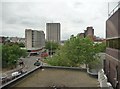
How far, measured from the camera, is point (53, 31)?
153m

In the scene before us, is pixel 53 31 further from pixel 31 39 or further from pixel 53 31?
pixel 31 39

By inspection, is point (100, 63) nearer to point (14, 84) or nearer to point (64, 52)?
point (64, 52)

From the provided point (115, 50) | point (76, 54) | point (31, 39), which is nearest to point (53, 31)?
point (31, 39)

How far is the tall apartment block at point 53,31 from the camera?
5999 inches

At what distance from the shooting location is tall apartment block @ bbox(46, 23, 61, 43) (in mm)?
152375

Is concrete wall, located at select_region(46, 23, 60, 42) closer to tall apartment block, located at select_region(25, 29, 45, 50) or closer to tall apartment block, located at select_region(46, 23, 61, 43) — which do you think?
tall apartment block, located at select_region(46, 23, 61, 43)

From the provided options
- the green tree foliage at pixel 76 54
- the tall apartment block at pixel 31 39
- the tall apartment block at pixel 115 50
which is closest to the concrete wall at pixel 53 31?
the tall apartment block at pixel 31 39

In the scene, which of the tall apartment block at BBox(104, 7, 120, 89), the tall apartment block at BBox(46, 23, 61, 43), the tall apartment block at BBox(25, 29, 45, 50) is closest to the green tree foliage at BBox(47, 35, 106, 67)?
the tall apartment block at BBox(104, 7, 120, 89)

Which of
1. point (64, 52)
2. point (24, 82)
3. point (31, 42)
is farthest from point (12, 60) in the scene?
point (31, 42)

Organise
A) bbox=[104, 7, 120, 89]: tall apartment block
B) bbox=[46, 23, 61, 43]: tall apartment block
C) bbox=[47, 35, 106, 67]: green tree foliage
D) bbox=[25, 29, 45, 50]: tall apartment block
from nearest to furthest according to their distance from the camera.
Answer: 1. bbox=[104, 7, 120, 89]: tall apartment block
2. bbox=[47, 35, 106, 67]: green tree foliage
3. bbox=[25, 29, 45, 50]: tall apartment block
4. bbox=[46, 23, 61, 43]: tall apartment block

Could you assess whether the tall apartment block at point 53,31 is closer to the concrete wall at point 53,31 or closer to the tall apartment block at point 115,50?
the concrete wall at point 53,31

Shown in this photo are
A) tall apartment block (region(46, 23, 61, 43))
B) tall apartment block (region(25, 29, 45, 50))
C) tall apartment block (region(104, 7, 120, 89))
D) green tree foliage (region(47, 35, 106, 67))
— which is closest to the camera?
tall apartment block (region(104, 7, 120, 89))

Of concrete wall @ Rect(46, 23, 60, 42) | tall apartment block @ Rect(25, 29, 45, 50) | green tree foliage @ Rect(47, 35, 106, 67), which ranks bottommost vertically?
green tree foliage @ Rect(47, 35, 106, 67)

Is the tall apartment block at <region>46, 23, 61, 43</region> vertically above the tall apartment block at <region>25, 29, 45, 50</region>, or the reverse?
the tall apartment block at <region>46, 23, 61, 43</region>
